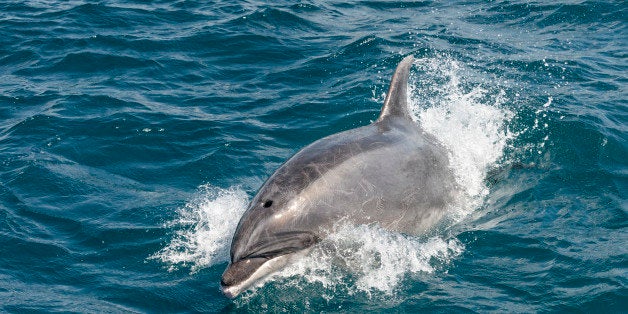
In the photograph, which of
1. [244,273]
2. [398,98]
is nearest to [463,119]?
[398,98]

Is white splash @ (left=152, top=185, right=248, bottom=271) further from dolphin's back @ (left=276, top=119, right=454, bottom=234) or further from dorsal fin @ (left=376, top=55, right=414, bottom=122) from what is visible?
dorsal fin @ (left=376, top=55, right=414, bottom=122)

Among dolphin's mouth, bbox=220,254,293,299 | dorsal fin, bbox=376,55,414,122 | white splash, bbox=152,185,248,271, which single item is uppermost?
dorsal fin, bbox=376,55,414,122

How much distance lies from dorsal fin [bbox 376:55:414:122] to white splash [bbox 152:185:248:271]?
2701 mm

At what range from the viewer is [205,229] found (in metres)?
11.9

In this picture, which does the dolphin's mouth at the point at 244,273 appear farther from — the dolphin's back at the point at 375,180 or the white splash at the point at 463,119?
the white splash at the point at 463,119

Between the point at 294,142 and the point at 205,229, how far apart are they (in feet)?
13.5

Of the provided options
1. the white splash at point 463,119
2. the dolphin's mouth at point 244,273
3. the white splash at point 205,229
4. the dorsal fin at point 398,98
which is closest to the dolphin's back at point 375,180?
the dorsal fin at point 398,98

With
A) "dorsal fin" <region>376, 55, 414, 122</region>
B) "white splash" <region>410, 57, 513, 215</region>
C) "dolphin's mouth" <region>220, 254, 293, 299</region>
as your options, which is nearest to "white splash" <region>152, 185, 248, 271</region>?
"dolphin's mouth" <region>220, 254, 293, 299</region>

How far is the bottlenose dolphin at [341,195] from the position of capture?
9773 mm

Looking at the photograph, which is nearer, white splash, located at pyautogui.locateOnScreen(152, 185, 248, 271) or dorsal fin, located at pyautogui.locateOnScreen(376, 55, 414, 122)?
white splash, located at pyautogui.locateOnScreen(152, 185, 248, 271)

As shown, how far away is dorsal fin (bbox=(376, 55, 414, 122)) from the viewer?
1251cm

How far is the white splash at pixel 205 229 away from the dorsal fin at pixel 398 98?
8.86 feet

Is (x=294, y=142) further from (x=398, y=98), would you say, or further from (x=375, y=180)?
(x=375, y=180)

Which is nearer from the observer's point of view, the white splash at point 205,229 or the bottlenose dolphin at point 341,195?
the bottlenose dolphin at point 341,195
